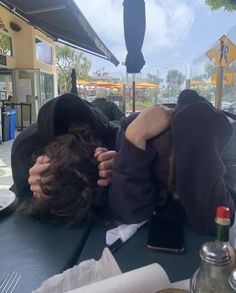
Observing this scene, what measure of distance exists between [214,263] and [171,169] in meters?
0.44

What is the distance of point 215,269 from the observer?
43 cm

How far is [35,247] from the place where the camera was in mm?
788

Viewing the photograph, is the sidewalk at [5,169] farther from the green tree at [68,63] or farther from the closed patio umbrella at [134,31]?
the green tree at [68,63]

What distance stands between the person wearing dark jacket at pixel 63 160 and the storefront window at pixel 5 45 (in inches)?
356

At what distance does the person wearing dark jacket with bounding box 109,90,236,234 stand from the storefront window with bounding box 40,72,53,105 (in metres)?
10.1

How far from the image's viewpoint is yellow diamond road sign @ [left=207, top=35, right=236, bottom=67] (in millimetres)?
4129

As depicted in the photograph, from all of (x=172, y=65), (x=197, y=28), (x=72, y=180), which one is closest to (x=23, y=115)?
(x=172, y=65)

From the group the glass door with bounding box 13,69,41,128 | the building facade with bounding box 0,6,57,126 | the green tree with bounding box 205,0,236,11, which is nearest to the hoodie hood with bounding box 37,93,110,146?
the green tree with bounding box 205,0,236,11

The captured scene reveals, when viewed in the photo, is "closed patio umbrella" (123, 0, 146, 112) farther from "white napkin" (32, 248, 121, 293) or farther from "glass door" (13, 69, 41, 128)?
"glass door" (13, 69, 41, 128)

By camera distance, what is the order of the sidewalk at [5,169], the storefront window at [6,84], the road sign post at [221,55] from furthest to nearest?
1. the storefront window at [6,84]
2. the road sign post at [221,55]
3. the sidewalk at [5,169]

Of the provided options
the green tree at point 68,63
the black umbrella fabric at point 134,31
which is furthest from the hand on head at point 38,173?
the green tree at point 68,63

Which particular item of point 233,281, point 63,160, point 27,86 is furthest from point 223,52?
point 27,86

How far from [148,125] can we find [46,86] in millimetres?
11093

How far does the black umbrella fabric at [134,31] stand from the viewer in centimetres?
144
